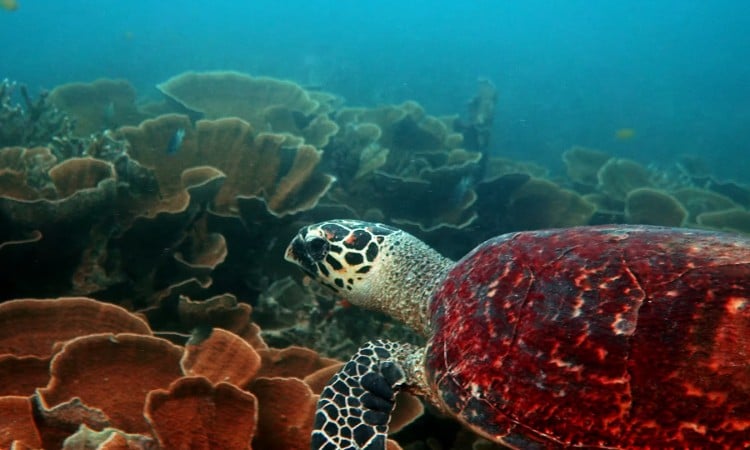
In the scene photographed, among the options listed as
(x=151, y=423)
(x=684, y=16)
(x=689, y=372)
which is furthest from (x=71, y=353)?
(x=684, y=16)

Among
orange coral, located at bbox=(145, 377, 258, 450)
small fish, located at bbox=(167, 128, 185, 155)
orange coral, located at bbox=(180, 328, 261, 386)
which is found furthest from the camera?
small fish, located at bbox=(167, 128, 185, 155)

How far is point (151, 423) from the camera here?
1646 millimetres

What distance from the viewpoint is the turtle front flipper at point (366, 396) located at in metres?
1.91

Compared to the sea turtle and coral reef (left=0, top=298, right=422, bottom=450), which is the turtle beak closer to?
coral reef (left=0, top=298, right=422, bottom=450)

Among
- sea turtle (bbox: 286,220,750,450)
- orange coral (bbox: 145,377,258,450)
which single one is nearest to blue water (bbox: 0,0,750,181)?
sea turtle (bbox: 286,220,750,450)

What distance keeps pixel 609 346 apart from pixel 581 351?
0.09 meters

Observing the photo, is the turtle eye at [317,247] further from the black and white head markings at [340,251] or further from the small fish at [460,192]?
the small fish at [460,192]

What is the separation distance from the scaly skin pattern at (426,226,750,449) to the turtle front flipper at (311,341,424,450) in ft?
0.69

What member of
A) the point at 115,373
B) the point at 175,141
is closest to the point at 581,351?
the point at 115,373

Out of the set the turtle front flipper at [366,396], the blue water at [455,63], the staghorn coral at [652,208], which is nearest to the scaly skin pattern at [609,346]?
the turtle front flipper at [366,396]

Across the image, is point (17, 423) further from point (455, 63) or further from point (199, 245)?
point (455, 63)

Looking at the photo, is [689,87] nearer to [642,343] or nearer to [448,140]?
[448,140]

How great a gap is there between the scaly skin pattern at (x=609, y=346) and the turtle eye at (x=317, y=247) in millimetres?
1145

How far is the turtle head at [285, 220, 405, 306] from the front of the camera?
294 cm
